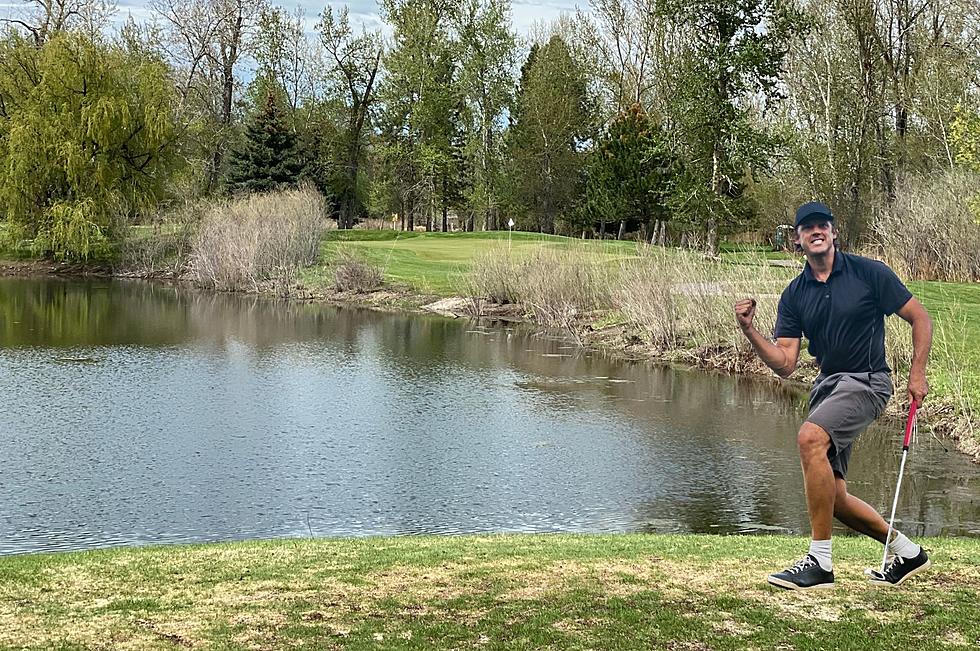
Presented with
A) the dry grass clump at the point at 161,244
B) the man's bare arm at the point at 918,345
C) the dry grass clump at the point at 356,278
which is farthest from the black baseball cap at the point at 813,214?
the dry grass clump at the point at 161,244

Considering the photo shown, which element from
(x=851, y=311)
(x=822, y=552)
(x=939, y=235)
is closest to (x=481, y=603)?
(x=822, y=552)

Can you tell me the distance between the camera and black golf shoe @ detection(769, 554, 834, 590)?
612 cm

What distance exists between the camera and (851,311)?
19.9ft

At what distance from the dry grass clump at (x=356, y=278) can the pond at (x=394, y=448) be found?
12.3 metres

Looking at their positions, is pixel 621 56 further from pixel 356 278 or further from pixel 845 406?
pixel 845 406

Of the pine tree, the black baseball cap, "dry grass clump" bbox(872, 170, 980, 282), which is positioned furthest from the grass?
the pine tree

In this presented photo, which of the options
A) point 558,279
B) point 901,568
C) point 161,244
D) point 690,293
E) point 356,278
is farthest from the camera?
point 161,244

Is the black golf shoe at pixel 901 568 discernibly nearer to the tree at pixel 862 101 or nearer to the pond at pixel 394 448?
the pond at pixel 394 448

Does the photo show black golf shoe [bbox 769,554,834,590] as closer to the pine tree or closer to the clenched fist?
the clenched fist

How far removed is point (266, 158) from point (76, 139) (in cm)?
1123

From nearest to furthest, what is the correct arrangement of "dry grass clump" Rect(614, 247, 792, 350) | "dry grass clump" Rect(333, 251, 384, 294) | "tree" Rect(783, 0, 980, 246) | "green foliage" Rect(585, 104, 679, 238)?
"dry grass clump" Rect(614, 247, 792, 350)
"dry grass clump" Rect(333, 251, 384, 294)
"tree" Rect(783, 0, 980, 246)
"green foliage" Rect(585, 104, 679, 238)

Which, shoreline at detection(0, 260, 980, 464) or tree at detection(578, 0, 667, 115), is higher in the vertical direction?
tree at detection(578, 0, 667, 115)

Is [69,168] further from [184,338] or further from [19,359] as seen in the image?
[19,359]

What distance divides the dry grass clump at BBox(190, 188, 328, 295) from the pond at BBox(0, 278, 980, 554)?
14.9 metres
